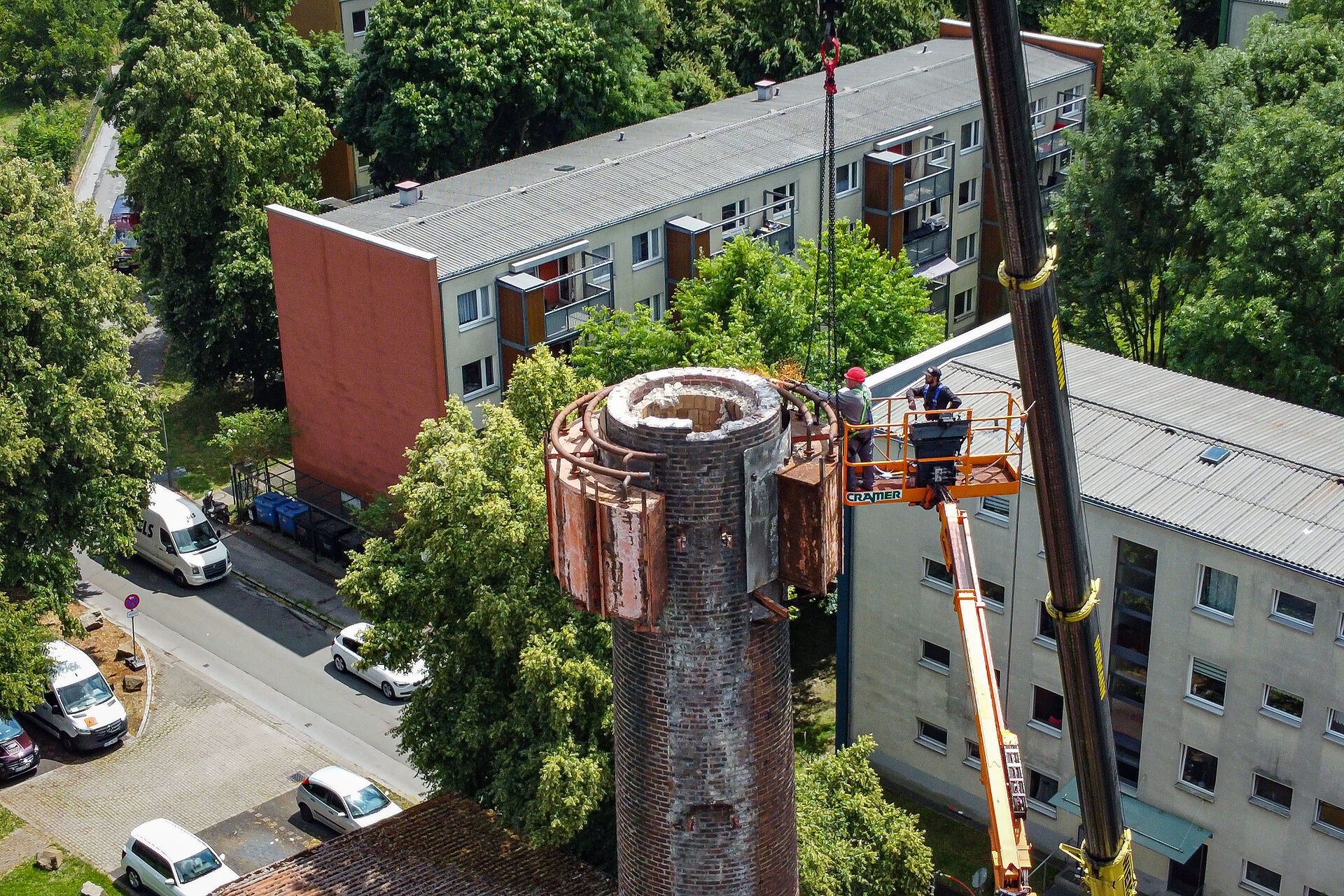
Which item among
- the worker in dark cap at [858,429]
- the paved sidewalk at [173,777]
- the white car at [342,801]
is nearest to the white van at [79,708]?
the paved sidewalk at [173,777]

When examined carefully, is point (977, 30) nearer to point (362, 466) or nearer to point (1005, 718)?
point (1005, 718)

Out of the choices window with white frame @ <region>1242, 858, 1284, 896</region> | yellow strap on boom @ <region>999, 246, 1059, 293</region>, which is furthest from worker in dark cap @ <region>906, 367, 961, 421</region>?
window with white frame @ <region>1242, 858, 1284, 896</region>

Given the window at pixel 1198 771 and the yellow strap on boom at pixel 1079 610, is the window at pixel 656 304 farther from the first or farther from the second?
the yellow strap on boom at pixel 1079 610

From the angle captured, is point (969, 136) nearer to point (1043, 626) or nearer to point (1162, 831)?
point (1043, 626)

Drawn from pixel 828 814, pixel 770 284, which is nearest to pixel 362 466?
pixel 770 284

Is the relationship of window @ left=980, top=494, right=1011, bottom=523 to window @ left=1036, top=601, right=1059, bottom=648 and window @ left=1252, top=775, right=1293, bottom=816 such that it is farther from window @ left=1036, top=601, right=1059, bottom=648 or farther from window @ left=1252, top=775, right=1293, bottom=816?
window @ left=1252, top=775, right=1293, bottom=816

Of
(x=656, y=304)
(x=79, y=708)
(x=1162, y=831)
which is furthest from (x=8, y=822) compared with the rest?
(x=1162, y=831)
